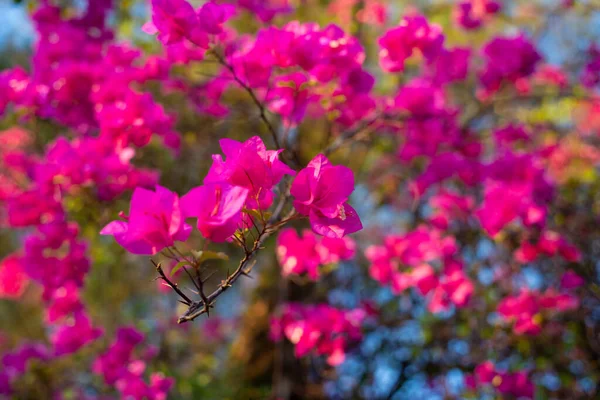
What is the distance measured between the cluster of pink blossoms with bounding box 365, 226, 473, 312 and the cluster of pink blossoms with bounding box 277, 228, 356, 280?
36 cm

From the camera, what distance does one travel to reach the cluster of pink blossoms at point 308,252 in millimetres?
2551

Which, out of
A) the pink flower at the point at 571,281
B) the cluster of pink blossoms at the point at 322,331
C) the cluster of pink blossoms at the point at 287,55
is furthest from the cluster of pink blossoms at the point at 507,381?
the cluster of pink blossoms at the point at 287,55

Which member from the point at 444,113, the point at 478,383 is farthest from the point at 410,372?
the point at 444,113

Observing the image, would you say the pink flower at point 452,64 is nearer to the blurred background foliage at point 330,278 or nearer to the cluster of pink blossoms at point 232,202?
the blurred background foliage at point 330,278

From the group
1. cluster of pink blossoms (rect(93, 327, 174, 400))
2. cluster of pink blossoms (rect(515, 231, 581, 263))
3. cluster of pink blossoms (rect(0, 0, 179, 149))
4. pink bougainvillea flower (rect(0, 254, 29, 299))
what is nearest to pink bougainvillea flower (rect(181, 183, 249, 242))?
cluster of pink blossoms (rect(0, 0, 179, 149))

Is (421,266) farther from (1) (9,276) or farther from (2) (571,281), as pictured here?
(1) (9,276)

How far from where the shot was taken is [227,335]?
5770 millimetres

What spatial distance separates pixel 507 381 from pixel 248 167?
186 centimetres

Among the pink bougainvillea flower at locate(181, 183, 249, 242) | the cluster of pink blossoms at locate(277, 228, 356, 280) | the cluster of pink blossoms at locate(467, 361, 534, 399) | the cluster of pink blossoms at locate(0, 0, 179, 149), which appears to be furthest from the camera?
the cluster of pink blossoms at locate(277, 228, 356, 280)

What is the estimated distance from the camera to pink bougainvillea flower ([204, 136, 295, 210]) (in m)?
1.18

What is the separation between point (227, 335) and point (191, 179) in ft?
7.03

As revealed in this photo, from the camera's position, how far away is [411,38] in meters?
2.22

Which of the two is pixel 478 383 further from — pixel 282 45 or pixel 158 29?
pixel 158 29

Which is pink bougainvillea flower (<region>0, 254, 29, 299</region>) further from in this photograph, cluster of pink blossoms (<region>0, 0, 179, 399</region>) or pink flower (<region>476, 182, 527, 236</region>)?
pink flower (<region>476, 182, 527, 236</region>)
